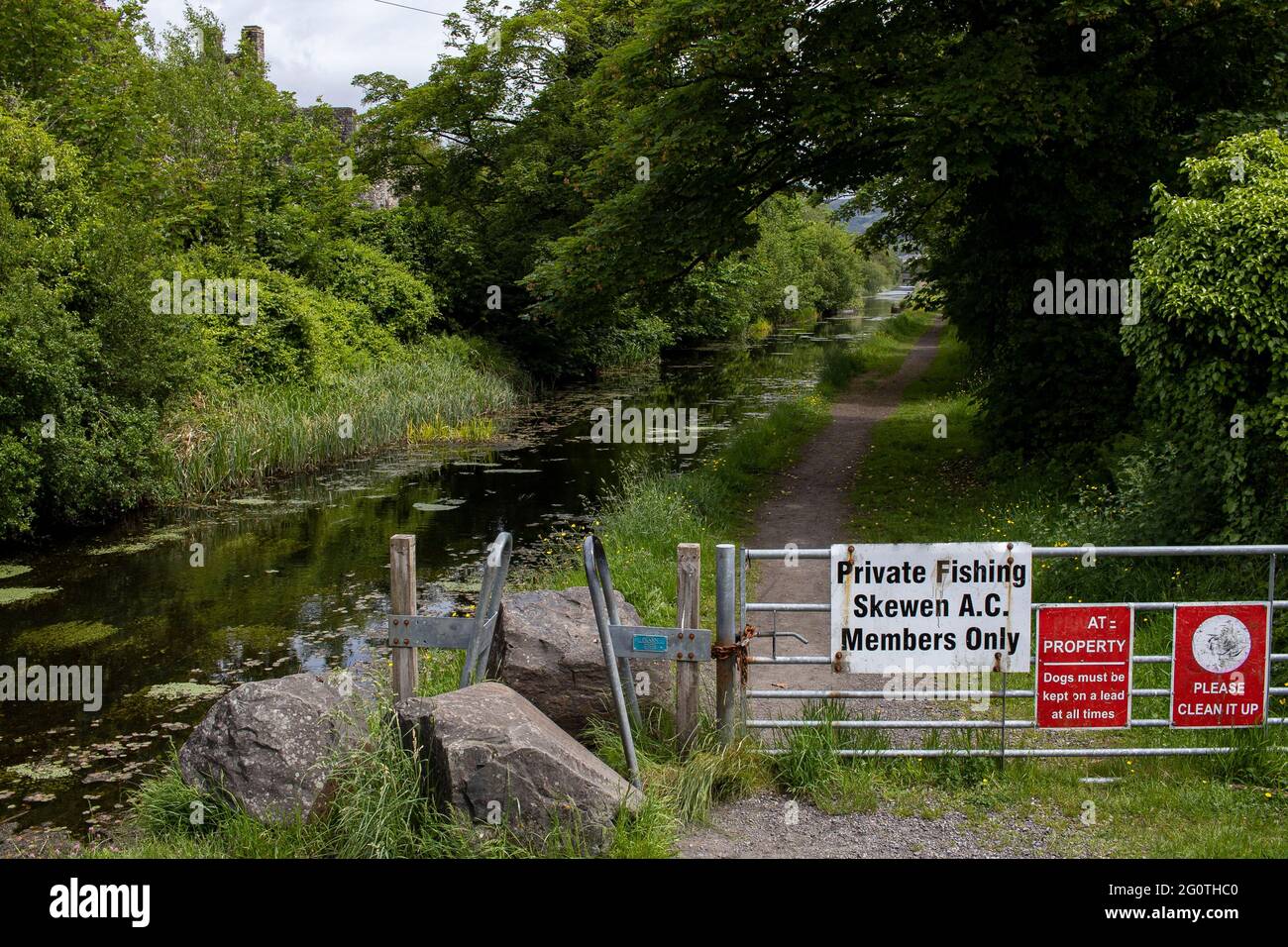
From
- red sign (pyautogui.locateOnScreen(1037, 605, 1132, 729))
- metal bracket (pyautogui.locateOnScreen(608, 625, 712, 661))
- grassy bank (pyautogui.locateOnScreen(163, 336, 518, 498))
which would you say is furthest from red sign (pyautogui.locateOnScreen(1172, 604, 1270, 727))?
grassy bank (pyautogui.locateOnScreen(163, 336, 518, 498))

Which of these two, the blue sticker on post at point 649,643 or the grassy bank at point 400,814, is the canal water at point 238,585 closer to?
the grassy bank at point 400,814

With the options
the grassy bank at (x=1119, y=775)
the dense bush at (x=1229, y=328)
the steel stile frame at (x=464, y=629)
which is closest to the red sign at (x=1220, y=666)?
the grassy bank at (x=1119, y=775)

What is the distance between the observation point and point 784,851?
6391mm

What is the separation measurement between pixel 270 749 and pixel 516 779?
141 cm

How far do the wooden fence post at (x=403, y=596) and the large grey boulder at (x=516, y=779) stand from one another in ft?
4.00

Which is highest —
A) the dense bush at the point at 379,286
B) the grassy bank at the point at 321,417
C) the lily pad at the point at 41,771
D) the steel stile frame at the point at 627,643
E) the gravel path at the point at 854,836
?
the dense bush at the point at 379,286

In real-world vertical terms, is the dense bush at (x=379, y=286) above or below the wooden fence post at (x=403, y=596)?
above

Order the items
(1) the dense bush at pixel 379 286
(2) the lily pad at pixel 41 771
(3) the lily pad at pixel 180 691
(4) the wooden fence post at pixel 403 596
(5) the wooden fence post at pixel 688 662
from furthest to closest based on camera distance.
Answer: (1) the dense bush at pixel 379 286
(3) the lily pad at pixel 180 691
(2) the lily pad at pixel 41 771
(4) the wooden fence post at pixel 403 596
(5) the wooden fence post at pixel 688 662

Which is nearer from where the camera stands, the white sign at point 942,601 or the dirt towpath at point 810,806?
the dirt towpath at point 810,806

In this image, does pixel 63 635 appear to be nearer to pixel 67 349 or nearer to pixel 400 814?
pixel 67 349

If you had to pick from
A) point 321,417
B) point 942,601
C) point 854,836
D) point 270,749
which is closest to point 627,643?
point 854,836

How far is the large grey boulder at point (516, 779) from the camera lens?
6.05 m

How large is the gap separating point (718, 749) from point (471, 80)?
34.9 metres

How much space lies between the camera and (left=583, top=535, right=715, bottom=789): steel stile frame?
6949 mm
